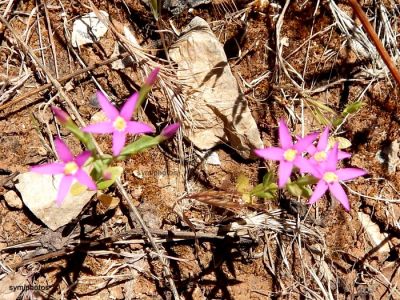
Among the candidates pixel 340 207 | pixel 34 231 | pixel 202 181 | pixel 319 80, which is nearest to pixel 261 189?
pixel 202 181

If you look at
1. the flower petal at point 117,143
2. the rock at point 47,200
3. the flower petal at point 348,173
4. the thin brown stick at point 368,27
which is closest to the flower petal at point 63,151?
the flower petal at point 117,143

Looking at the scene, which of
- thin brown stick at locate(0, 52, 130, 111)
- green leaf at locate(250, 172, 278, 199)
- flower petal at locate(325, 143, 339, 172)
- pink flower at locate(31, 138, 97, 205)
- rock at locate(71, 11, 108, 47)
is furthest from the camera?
rock at locate(71, 11, 108, 47)

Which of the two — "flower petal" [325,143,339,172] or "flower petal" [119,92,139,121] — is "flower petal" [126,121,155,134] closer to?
"flower petal" [119,92,139,121]

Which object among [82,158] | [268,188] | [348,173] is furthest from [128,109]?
[348,173]

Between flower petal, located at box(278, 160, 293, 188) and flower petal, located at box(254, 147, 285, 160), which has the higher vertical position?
flower petal, located at box(254, 147, 285, 160)

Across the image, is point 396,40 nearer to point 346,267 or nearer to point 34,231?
point 346,267

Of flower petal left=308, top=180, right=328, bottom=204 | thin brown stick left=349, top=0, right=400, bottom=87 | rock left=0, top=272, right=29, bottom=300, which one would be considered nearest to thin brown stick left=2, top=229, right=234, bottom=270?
rock left=0, top=272, right=29, bottom=300

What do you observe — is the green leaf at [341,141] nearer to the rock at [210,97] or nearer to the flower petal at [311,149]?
the rock at [210,97]
